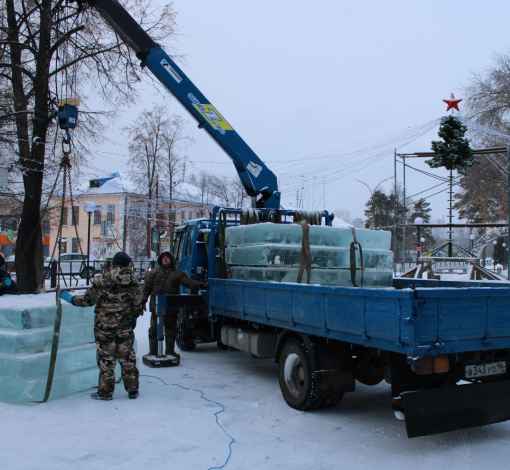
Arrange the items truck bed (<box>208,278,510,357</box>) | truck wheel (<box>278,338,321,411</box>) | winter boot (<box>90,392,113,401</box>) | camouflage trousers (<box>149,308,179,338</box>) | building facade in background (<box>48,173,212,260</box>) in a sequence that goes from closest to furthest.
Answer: truck bed (<box>208,278,510,357</box>) < truck wheel (<box>278,338,321,411</box>) < winter boot (<box>90,392,113,401</box>) < camouflage trousers (<box>149,308,179,338</box>) < building facade in background (<box>48,173,212,260</box>)

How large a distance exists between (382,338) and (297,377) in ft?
5.58

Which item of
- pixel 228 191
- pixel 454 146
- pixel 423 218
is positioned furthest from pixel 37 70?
pixel 423 218

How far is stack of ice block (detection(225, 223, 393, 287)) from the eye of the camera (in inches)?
246

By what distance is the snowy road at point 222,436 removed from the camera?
13.3 ft

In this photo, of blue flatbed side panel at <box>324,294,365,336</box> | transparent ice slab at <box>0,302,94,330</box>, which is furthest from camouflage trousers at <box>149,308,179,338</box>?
blue flatbed side panel at <box>324,294,365,336</box>

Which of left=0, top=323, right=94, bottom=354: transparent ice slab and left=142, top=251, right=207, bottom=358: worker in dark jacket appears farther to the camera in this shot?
left=142, top=251, right=207, bottom=358: worker in dark jacket

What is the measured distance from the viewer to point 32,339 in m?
5.40

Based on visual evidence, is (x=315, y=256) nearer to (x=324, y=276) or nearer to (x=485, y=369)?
(x=324, y=276)

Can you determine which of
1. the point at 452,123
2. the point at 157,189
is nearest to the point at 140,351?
the point at 452,123

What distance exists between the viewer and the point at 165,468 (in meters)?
3.87

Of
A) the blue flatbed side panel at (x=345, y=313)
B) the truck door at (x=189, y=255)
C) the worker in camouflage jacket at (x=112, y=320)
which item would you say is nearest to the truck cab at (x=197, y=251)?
the truck door at (x=189, y=255)

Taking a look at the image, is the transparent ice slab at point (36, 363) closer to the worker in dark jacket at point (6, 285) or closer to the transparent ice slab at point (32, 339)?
the transparent ice slab at point (32, 339)

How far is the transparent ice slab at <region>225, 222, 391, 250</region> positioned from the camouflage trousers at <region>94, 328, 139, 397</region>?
6.62ft

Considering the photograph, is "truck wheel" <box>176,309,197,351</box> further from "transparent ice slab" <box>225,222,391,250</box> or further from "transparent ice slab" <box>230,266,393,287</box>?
"transparent ice slab" <box>225,222,391,250</box>
